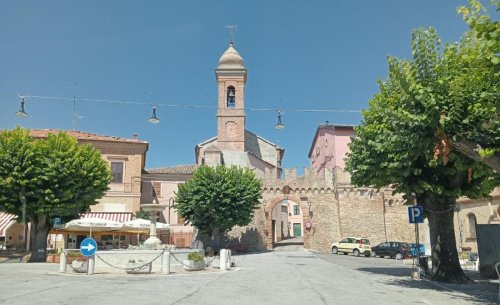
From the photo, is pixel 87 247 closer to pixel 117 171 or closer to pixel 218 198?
pixel 218 198

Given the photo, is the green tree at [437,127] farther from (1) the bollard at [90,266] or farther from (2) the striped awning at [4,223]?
(2) the striped awning at [4,223]

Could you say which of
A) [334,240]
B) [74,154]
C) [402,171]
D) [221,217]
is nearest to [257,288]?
[402,171]

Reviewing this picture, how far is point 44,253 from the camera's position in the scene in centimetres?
2553

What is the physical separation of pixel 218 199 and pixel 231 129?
58.0ft

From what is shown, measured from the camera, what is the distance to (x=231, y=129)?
1923 inches

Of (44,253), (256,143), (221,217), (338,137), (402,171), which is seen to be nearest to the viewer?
(402,171)

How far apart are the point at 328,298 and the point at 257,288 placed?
2488mm

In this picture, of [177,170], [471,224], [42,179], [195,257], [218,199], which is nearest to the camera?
[195,257]

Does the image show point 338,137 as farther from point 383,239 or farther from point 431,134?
point 431,134

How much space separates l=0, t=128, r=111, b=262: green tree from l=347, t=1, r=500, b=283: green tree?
16.6m

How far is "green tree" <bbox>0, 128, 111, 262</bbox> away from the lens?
24391mm

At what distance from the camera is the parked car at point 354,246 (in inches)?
1371

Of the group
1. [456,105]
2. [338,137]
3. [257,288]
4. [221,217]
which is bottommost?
[257,288]

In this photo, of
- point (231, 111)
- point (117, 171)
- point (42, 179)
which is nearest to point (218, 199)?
point (117, 171)
